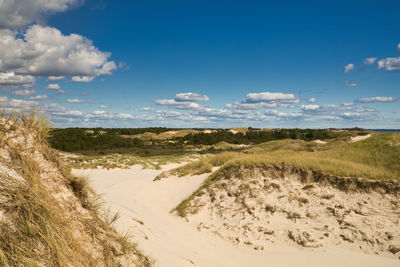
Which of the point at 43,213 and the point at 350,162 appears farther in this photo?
the point at 350,162

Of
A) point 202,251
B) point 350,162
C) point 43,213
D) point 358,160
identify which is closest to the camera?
point 43,213

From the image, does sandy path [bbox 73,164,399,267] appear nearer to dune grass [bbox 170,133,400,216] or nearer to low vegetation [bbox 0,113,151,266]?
Result: low vegetation [bbox 0,113,151,266]

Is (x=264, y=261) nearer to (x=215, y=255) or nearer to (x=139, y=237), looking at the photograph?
(x=215, y=255)

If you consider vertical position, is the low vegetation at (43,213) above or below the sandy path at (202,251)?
above

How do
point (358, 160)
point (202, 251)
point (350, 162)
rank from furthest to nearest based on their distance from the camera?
1. point (358, 160)
2. point (350, 162)
3. point (202, 251)

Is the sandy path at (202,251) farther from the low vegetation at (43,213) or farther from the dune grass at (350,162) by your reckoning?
the dune grass at (350,162)

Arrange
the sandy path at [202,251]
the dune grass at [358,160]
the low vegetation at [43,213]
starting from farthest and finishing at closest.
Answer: the dune grass at [358,160] < the sandy path at [202,251] < the low vegetation at [43,213]

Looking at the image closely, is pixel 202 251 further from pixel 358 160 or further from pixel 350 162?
pixel 358 160

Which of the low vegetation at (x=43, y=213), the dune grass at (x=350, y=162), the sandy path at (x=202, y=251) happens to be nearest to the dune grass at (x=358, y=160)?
the dune grass at (x=350, y=162)

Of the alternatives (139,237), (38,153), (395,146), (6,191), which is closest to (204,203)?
(139,237)

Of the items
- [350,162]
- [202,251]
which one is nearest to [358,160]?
[350,162]

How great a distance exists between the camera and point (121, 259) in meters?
4.20

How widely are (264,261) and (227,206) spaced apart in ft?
10.5

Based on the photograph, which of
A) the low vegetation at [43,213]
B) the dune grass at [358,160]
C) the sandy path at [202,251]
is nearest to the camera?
the low vegetation at [43,213]
